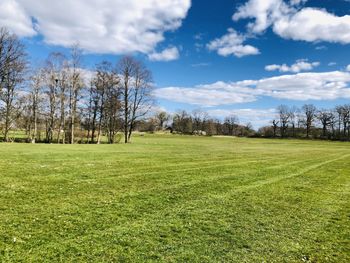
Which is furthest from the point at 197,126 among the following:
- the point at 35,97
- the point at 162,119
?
the point at 35,97

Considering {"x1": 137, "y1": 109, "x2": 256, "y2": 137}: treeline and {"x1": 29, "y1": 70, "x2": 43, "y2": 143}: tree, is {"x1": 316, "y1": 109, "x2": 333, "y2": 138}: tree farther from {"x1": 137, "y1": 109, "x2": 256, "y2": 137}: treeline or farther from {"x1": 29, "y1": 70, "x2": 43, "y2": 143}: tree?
{"x1": 29, "y1": 70, "x2": 43, "y2": 143}: tree

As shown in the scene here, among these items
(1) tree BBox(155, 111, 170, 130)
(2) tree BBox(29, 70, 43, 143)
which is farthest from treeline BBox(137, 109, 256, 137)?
(2) tree BBox(29, 70, 43, 143)

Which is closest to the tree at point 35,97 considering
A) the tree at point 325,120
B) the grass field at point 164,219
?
the grass field at point 164,219

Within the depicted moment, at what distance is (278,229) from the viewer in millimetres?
7223

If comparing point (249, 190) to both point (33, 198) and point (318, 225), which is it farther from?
point (33, 198)

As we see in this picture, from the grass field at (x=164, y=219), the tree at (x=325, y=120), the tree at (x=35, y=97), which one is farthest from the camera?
the tree at (x=325, y=120)

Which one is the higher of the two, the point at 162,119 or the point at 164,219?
the point at 162,119

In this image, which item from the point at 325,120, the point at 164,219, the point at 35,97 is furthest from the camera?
the point at 325,120

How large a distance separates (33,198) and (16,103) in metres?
40.9

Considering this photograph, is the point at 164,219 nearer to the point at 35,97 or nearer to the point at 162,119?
the point at 35,97

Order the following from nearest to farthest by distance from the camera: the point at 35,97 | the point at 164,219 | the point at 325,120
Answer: the point at 164,219 → the point at 35,97 → the point at 325,120

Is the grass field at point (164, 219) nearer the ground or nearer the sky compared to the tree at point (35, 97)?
nearer the ground

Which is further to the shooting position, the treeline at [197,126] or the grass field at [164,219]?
the treeline at [197,126]

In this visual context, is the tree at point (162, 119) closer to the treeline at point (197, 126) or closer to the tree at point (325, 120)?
the treeline at point (197, 126)
